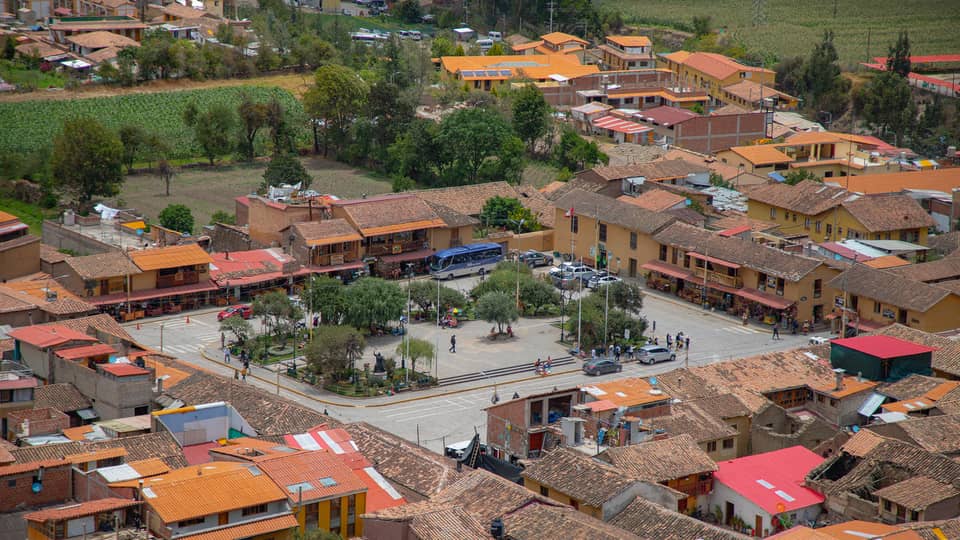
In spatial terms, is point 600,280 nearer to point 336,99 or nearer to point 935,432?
point 935,432

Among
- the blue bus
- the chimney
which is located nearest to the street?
the blue bus

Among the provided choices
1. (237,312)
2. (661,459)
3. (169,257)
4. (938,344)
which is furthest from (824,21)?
(661,459)

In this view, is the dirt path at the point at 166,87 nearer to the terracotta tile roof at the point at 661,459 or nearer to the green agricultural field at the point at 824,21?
the green agricultural field at the point at 824,21

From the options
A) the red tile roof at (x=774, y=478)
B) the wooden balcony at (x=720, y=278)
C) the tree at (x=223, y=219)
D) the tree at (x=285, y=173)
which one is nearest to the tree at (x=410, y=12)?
the tree at (x=285, y=173)

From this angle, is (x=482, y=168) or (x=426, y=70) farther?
(x=426, y=70)

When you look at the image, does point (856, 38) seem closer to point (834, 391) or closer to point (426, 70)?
point (426, 70)

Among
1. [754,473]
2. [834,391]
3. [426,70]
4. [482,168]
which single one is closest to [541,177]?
[482,168]

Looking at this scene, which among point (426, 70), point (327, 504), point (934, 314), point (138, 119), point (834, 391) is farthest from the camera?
point (426, 70)
